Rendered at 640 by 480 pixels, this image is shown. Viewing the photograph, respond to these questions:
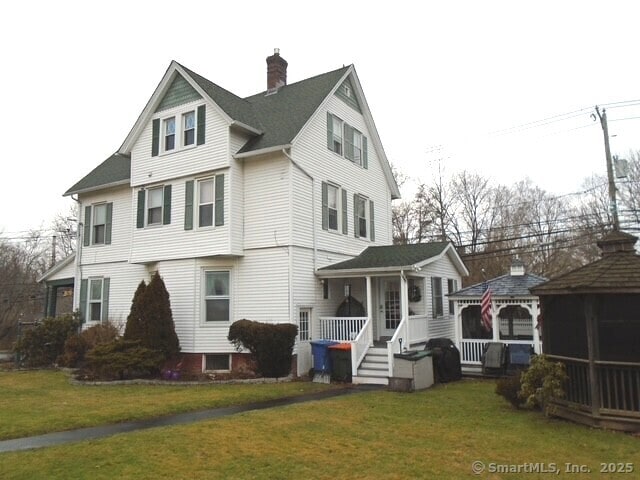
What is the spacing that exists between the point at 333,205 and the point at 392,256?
2.94 metres

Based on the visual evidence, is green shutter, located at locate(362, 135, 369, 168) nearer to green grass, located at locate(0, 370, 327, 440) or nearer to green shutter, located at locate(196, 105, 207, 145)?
green shutter, located at locate(196, 105, 207, 145)

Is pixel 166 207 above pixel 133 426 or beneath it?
above

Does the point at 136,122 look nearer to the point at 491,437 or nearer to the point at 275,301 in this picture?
the point at 275,301

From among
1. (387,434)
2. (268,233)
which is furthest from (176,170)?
(387,434)

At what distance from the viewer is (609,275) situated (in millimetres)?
9109

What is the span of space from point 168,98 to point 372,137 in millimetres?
8746

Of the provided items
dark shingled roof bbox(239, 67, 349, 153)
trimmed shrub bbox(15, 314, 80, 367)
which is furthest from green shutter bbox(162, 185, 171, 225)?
trimmed shrub bbox(15, 314, 80, 367)

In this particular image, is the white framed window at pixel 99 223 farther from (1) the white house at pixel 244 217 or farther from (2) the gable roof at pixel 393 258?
(2) the gable roof at pixel 393 258

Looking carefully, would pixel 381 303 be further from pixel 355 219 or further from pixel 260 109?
pixel 260 109

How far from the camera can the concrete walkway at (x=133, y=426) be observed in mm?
7844

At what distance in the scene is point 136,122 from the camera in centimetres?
1872

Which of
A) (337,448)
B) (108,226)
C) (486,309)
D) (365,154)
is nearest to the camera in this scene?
(337,448)

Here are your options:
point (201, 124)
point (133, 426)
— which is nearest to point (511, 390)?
point (133, 426)

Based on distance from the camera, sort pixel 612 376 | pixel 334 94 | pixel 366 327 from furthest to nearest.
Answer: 1. pixel 334 94
2. pixel 366 327
3. pixel 612 376
